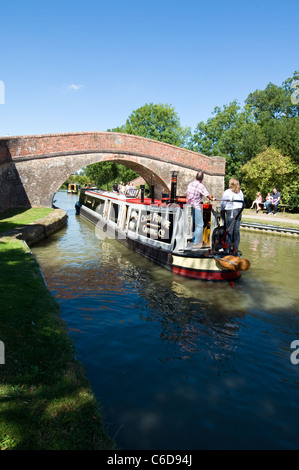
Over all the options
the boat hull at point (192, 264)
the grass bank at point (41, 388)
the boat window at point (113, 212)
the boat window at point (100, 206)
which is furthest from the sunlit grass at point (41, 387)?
the boat window at point (100, 206)

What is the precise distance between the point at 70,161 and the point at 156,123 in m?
18.5

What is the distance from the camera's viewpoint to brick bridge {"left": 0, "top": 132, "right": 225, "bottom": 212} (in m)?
15.8

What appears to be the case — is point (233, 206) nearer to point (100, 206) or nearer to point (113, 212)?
point (113, 212)

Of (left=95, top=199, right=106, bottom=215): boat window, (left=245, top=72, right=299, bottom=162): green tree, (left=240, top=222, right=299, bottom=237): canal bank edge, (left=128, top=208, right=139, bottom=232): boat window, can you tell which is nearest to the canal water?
(left=128, top=208, right=139, bottom=232): boat window

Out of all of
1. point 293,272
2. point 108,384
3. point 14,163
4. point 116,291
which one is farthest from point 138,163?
point 108,384

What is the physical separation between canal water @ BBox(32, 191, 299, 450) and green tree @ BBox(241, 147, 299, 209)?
14.3 meters

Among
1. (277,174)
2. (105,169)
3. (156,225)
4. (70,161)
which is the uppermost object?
(105,169)

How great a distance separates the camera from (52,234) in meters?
12.2

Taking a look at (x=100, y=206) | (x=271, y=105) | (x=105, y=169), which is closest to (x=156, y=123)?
(x=105, y=169)

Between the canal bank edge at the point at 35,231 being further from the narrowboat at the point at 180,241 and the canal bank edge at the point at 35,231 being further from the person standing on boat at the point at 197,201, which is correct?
the person standing on boat at the point at 197,201

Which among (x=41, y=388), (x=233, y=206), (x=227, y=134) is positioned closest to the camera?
(x=41, y=388)

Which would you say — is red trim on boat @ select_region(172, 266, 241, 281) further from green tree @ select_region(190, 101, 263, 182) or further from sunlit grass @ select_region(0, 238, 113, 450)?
green tree @ select_region(190, 101, 263, 182)

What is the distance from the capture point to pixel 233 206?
6840 millimetres

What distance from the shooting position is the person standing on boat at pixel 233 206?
21.9 ft
